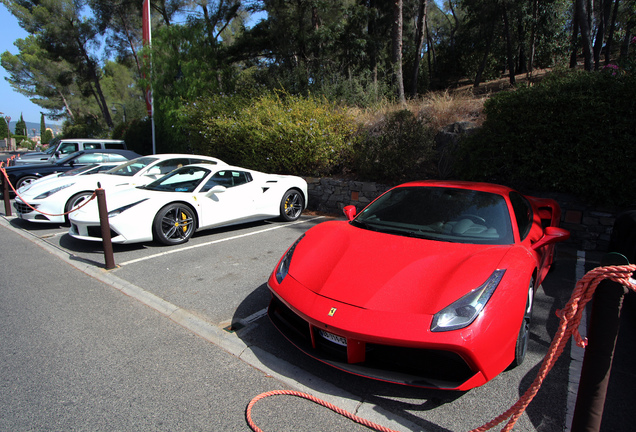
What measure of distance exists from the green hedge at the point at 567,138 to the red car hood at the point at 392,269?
12.8 ft

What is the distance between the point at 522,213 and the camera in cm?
338

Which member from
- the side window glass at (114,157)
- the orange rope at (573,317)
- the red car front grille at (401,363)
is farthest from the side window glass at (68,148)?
the orange rope at (573,317)

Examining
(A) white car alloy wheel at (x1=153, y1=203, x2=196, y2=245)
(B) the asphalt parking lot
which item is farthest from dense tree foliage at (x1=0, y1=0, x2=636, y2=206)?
(A) white car alloy wheel at (x1=153, y1=203, x2=196, y2=245)

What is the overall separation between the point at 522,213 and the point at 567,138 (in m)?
3.17

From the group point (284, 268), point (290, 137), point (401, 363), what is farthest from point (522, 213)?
point (290, 137)

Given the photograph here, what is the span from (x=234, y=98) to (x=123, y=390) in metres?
11.5

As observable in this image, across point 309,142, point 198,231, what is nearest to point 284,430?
point 198,231

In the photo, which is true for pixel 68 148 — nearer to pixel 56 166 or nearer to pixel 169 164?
pixel 56 166

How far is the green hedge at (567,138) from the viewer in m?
5.20

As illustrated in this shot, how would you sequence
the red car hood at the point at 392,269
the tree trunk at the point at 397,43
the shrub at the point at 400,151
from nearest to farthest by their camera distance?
the red car hood at the point at 392,269
the shrub at the point at 400,151
the tree trunk at the point at 397,43

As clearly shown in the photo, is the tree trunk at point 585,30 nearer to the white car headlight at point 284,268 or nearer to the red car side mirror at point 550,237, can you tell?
the red car side mirror at point 550,237

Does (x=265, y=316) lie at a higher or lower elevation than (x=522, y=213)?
lower

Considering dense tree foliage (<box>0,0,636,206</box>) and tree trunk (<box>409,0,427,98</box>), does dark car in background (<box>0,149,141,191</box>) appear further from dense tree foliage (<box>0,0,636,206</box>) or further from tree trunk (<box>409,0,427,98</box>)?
tree trunk (<box>409,0,427,98</box>)

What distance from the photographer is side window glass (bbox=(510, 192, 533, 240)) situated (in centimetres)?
308
